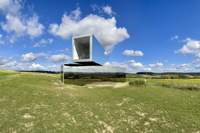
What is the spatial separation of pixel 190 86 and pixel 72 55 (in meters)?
24.3

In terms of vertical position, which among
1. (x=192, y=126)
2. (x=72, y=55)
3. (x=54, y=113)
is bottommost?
(x=192, y=126)

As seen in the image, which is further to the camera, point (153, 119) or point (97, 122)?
point (153, 119)

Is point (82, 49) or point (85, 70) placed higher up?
point (82, 49)

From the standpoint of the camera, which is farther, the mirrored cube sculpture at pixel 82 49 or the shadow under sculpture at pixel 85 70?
the mirrored cube sculpture at pixel 82 49

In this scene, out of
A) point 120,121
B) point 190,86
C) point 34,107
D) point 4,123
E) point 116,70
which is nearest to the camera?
point 4,123

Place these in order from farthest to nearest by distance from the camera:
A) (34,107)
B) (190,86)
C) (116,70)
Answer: (116,70) < (190,86) < (34,107)

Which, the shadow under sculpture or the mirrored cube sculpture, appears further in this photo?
the mirrored cube sculpture

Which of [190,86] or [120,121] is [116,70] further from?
[120,121]

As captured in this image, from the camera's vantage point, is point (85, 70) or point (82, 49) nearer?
point (85, 70)

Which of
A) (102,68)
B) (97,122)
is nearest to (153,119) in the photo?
(97,122)

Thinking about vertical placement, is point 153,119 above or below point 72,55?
below

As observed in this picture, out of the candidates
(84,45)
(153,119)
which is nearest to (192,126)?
(153,119)

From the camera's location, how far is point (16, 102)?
23.0 ft

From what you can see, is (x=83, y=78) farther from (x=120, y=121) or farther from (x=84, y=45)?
(x=120, y=121)
